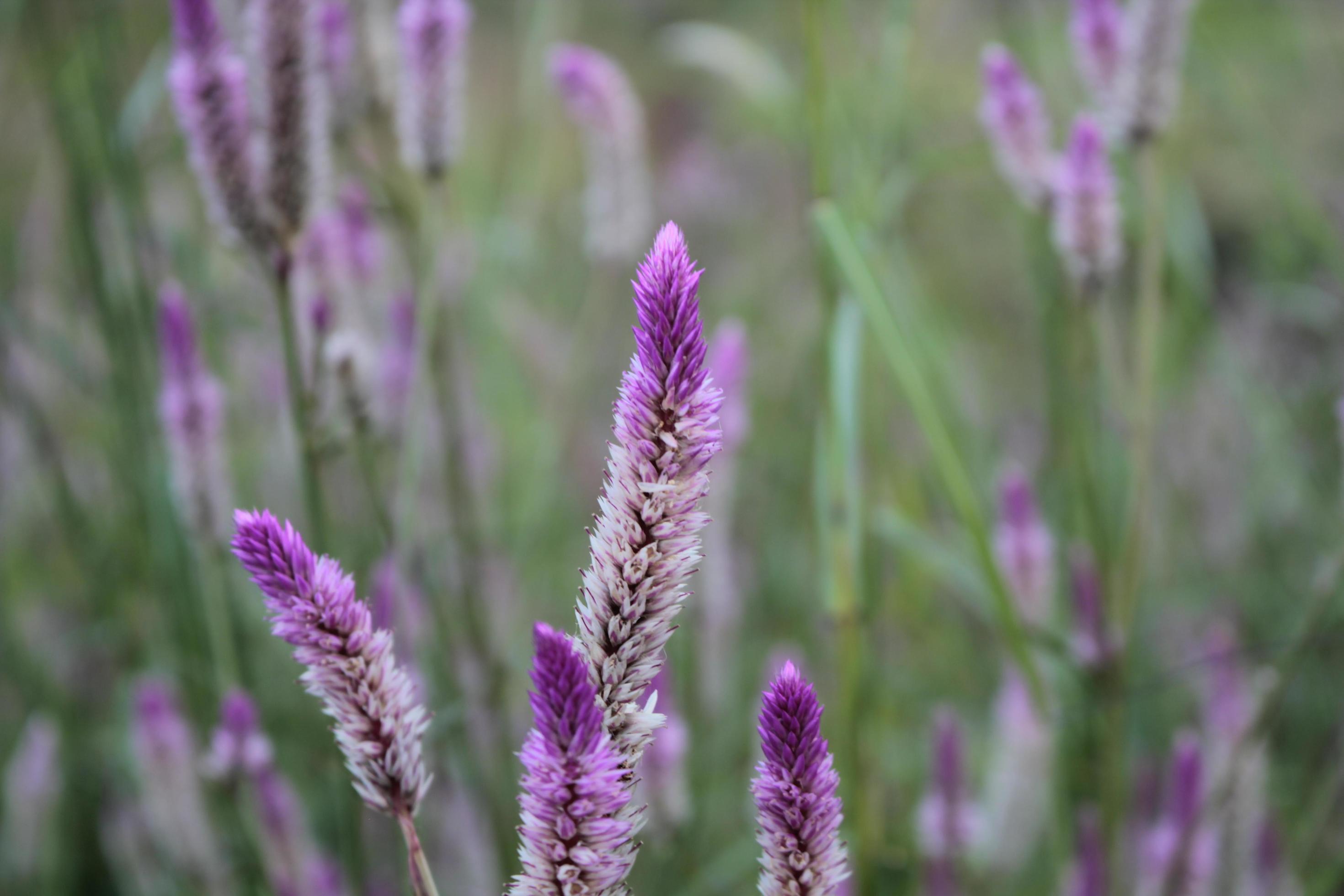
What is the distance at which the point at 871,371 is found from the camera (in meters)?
1.23

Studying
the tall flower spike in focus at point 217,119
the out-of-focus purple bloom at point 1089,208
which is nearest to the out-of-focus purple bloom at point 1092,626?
the out-of-focus purple bloom at point 1089,208

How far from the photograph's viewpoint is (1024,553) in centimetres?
106

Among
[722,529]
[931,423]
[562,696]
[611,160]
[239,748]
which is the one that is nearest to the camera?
[562,696]

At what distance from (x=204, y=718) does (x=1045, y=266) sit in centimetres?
109

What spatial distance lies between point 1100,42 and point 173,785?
1118 millimetres

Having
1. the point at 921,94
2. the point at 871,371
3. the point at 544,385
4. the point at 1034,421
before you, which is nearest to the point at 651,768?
the point at 871,371

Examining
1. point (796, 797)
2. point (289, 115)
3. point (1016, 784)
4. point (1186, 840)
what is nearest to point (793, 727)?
point (796, 797)

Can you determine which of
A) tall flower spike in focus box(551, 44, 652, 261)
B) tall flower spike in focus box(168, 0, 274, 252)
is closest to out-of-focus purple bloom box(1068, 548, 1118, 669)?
tall flower spike in focus box(551, 44, 652, 261)

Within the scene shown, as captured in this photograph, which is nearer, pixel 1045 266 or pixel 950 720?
pixel 950 720

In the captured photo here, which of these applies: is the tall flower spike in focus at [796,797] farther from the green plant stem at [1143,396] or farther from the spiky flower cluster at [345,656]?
the green plant stem at [1143,396]

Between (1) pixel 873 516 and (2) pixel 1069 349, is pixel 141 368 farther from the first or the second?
(2) pixel 1069 349

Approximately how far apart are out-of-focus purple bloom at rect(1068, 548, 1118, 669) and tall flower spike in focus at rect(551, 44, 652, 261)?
684 mm

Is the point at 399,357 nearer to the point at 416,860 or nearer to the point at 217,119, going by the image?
the point at 217,119

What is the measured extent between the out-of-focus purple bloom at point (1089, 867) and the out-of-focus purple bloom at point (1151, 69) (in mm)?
642
